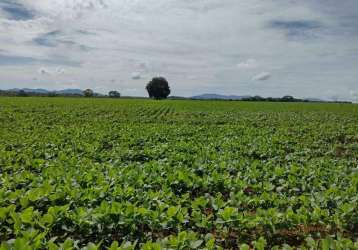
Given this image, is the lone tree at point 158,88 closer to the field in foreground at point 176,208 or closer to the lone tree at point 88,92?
the lone tree at point 88,92

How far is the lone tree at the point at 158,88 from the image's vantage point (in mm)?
102062

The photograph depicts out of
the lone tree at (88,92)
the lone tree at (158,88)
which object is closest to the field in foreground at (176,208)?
the lone tree at (158,88)

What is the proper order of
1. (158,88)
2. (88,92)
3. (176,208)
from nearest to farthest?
(176,208) < (158,88) < (88,92)

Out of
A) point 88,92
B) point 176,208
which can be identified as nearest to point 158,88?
point 88,92

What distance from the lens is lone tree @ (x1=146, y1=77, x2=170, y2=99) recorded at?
4018 inches

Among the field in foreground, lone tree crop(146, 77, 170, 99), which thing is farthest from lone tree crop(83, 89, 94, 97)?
the field in foreground

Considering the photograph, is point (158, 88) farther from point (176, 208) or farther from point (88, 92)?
point (176, 208)

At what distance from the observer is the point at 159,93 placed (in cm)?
10281

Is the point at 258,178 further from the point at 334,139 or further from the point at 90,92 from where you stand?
the point at 90,92

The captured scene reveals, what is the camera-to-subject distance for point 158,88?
10219cm

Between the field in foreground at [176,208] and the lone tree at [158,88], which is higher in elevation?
the lone tree at [158,88]

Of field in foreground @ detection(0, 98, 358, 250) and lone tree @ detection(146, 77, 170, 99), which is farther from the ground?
lone tree @ detection(146, 77, 170, 99)

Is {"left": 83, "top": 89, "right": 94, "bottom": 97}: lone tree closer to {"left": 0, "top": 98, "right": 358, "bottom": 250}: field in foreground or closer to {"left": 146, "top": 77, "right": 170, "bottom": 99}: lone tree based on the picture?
{"left": 146, "top": 77, "right": 170, "bottom": 99}: lone tree

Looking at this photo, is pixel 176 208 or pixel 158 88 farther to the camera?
pixel 158 88
